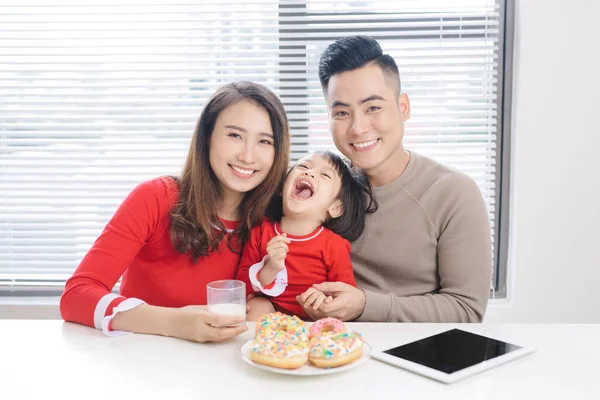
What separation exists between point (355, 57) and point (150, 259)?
885mm

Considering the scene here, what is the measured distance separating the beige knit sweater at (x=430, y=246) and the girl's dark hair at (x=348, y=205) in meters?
0.03

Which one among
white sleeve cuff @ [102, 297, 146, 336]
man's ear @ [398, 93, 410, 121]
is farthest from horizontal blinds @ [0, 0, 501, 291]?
white sleeve cuff @ [102, 297, 146, 336]

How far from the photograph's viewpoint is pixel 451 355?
125cm

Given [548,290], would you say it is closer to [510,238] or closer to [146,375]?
[510,238]

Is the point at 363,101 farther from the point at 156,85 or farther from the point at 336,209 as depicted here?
the point at 156,85

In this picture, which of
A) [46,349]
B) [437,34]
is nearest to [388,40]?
[437,34]

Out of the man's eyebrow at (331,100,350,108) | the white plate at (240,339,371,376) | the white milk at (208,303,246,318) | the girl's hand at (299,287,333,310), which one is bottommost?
the white plate at (240,339,371,376)

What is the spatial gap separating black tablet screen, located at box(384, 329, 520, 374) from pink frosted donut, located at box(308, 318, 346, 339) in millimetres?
111

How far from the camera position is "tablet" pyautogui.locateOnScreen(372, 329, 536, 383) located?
1.17 meters

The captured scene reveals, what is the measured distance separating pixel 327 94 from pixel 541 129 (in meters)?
1.20

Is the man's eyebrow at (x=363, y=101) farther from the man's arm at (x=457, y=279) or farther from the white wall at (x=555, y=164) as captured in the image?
the white wall at (x=555, y=164)

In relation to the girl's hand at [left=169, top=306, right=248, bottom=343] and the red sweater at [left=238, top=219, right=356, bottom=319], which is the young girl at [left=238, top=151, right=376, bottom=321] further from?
the girl's hand at [left=169, top=306, right=248, bottom=343]

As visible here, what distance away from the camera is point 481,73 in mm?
2820

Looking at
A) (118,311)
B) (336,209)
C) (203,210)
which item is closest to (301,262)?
(336,209)
